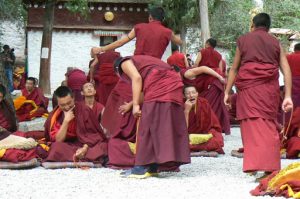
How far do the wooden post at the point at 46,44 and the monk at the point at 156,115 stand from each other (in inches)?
565

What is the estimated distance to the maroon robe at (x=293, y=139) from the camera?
26.0 ft

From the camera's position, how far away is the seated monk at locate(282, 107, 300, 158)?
7.91 meters

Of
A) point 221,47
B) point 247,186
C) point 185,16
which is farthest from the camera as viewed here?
point 221,47

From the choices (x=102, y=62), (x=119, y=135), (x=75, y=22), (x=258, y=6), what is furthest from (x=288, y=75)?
(x=258, y=6)

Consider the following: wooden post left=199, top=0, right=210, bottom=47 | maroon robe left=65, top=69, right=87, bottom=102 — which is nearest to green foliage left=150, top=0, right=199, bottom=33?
wooden post left=199, top=0, right=210, bottom=47

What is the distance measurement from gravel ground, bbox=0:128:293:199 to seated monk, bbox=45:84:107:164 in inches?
13.6

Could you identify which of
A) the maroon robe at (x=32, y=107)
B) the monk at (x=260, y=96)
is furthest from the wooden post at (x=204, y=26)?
the monk at (x=260, y=96)

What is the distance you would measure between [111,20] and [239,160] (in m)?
17.9

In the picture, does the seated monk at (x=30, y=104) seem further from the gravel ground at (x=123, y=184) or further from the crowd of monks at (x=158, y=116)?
the gravel ground at (x=123, y=184)

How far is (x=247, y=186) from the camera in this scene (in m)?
5.68

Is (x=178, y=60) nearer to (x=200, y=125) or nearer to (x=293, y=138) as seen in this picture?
(x=200, y=125)

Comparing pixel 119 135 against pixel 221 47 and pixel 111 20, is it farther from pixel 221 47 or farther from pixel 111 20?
pixel 221 47

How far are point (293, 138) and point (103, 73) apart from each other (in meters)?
3.21

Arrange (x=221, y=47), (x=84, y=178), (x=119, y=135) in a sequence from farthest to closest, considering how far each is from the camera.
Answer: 1. (x=221, y=47)
2. (x=119, y=135)
3. (x=84, y=178)
